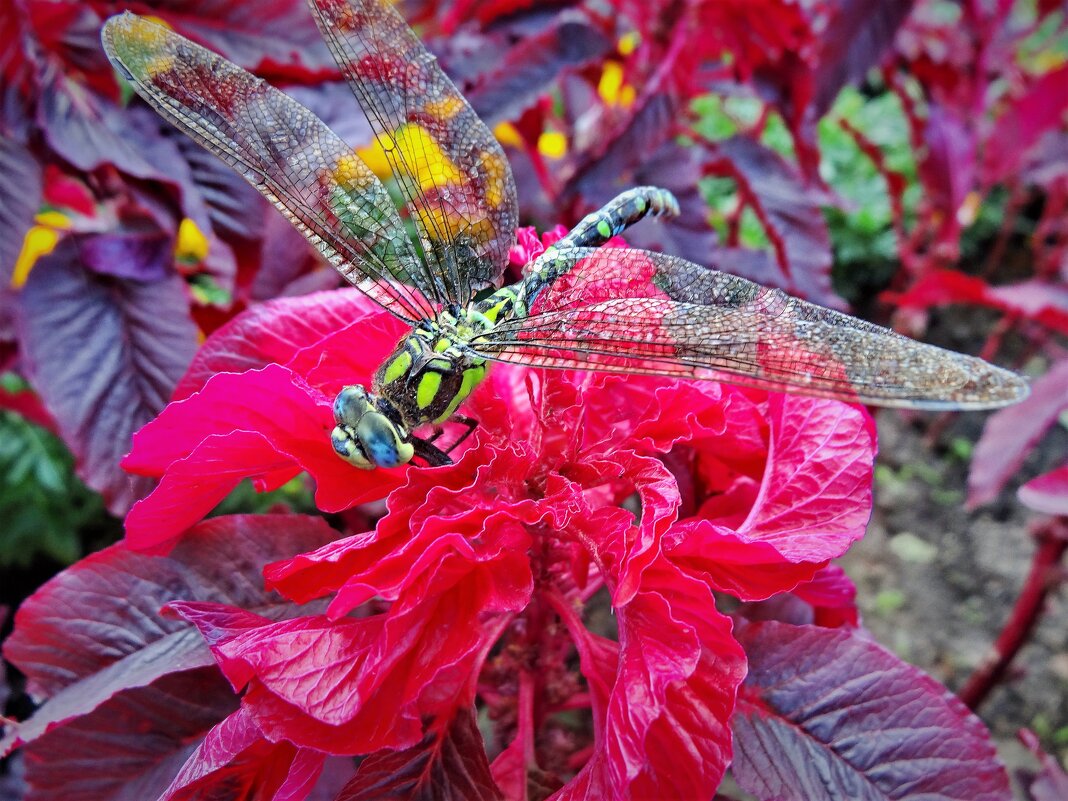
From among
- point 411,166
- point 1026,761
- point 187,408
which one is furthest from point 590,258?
point 1026,761

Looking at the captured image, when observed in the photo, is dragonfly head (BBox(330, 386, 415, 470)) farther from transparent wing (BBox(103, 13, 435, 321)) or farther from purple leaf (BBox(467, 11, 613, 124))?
purple leaf (BBox(467, 11, 613, 124))

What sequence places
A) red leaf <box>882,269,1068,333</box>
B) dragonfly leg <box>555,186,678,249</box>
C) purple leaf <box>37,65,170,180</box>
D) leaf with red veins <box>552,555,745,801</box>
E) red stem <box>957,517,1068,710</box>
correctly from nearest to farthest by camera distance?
leaf with red veins <box>552,555,745,801</box> < dragonfly leg <box>555,186,678,249</box> < purple leaf <box>37,65,170,180</box> < red stem <box>957,517,1068,710</box> < red leaf <box>882,269,1068,333</box>

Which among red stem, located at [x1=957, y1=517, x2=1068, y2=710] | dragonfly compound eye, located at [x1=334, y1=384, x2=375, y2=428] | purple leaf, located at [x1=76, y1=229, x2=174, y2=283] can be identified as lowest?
red stem, located at [x1=957, y1=517, x2=1068, y2=710]

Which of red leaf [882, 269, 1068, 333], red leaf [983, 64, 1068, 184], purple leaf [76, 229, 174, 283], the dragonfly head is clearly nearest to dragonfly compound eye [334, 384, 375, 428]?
the dragonfly head

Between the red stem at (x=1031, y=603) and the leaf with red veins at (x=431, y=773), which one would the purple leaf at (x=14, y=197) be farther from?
the red stem at (x=1031, y=603)

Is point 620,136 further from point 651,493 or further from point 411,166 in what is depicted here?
point 651,493

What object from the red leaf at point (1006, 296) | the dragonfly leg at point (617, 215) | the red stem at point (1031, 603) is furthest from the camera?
the red leaf at point (1006, 296)

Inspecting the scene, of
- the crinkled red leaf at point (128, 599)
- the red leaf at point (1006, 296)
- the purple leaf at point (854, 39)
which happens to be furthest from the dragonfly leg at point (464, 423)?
the red leaf at point (1006, 296)
